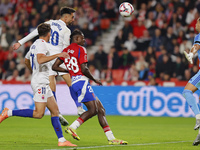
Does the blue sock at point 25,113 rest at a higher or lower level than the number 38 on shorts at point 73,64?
lower

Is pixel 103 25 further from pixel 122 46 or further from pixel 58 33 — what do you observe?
pixel 58 33

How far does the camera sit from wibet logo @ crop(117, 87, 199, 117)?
51.4 ft

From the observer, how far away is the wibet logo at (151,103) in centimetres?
1568

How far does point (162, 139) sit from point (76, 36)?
2843 millimetres

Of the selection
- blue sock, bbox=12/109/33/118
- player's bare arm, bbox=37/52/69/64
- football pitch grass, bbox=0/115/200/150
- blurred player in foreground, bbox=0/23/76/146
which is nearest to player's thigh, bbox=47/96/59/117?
blurred player in foreground, bbox=0/23/76/146

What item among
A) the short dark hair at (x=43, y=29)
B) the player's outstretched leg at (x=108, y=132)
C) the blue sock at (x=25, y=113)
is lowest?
the player's outstretched leg at (x=108, y=132)

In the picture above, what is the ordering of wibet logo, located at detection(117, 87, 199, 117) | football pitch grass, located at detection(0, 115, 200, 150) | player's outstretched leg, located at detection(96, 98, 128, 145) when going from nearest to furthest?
football pitch grass, located at detection(0, 115, 200, 150)
player's outstretched leg, located at detection(96, 98, 128, 145)
wibet logo, located at detection(117, 87, 199, 117)

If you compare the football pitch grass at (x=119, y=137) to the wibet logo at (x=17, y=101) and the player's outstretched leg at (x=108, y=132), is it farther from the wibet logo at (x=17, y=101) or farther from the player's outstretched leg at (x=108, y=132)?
the wibet logo at (x=17, y=101)

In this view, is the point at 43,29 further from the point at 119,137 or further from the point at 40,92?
the point at 119,137

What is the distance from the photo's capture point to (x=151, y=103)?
15.9 meters

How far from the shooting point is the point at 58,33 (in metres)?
10.4

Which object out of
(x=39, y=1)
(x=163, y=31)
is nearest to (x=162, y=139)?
(x=163, y=31)

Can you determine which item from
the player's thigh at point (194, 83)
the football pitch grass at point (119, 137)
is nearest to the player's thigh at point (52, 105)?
the football pitch grass at point (119, 137)

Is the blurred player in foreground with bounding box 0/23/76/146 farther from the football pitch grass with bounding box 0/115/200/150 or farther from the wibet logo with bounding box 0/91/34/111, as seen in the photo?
the wibet logo with bounding box 0/91/34/111
